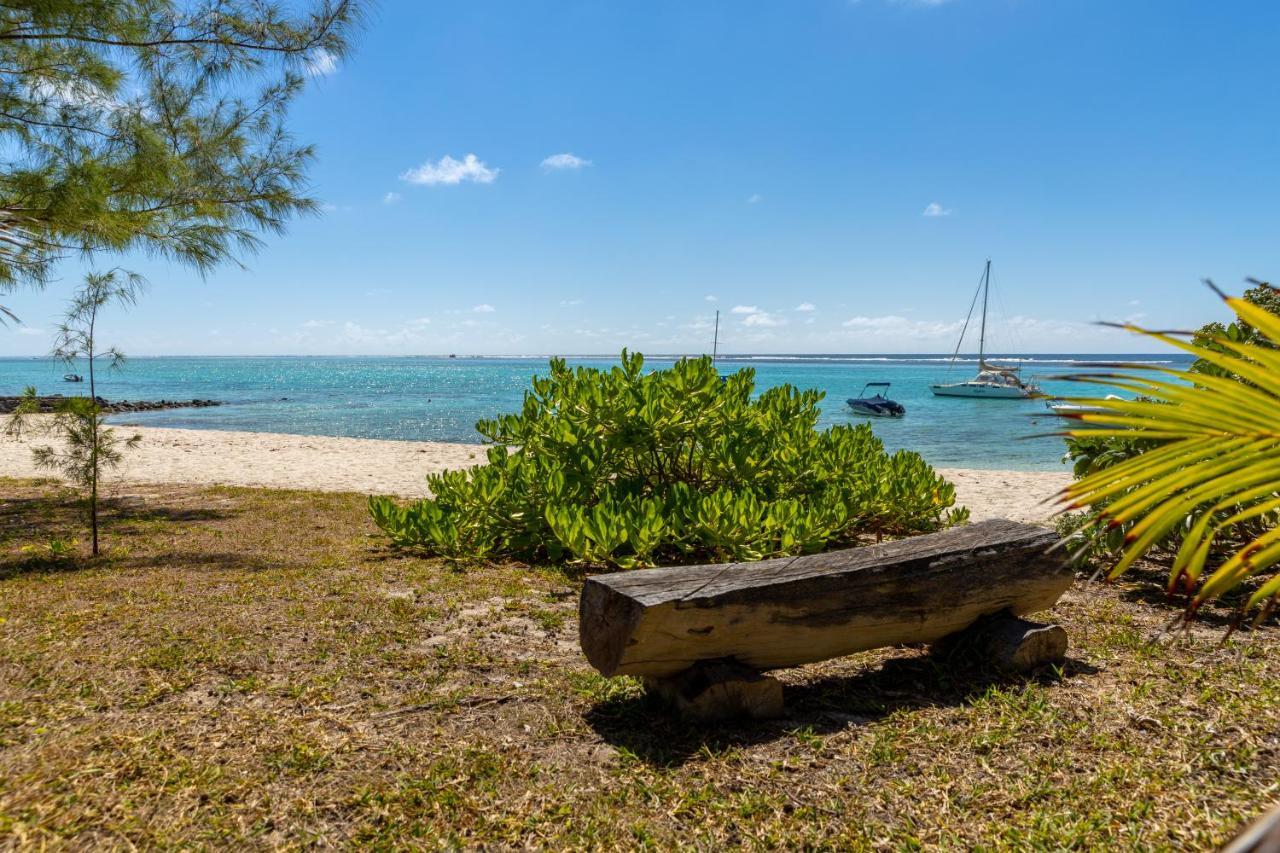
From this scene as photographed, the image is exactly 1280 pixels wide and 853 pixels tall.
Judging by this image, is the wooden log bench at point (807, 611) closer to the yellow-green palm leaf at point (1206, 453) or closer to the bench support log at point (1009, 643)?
the bench support log at point (1009, 643)

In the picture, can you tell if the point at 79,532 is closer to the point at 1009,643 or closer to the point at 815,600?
A: the point at 815,600

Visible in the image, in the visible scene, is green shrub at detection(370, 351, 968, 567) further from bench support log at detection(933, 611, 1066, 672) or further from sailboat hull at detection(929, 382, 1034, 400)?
sailboat hull at detection(929, 382, 1034, 400)

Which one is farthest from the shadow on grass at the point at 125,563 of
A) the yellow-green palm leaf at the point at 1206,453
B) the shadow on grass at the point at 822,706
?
the yellow-green palm leaf at the point at 1206,453

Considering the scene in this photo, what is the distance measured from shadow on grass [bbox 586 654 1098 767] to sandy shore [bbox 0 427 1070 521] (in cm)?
584

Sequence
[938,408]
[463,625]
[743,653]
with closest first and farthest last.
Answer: [743,653] → [463,625] → [938,408]

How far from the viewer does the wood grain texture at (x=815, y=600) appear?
10.7 ft

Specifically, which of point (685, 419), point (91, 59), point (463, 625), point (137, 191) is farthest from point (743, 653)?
point (91, 59)

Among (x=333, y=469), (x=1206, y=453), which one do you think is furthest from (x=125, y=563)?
(x=333, y=469)

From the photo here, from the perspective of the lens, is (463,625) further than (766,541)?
No

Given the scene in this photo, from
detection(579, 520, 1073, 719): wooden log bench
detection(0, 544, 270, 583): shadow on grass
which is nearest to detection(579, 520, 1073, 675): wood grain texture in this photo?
detection(579, 520, 1073, 719): wooden log bench

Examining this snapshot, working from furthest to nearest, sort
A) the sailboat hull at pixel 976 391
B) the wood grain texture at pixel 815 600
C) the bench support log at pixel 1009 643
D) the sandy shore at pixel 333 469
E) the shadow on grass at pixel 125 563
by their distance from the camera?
1. the sailboat hull at pixel 976 391
2. the sandy shore at pixel 333 469
3. the shadow on grass at pixel 125 563
4. the bench support log at pixel 1009 643
5. the wood grain texture at pixel 815 600

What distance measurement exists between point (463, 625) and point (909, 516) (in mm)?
4815

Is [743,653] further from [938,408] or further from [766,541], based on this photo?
[938,408]

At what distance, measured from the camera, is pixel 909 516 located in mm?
7551
